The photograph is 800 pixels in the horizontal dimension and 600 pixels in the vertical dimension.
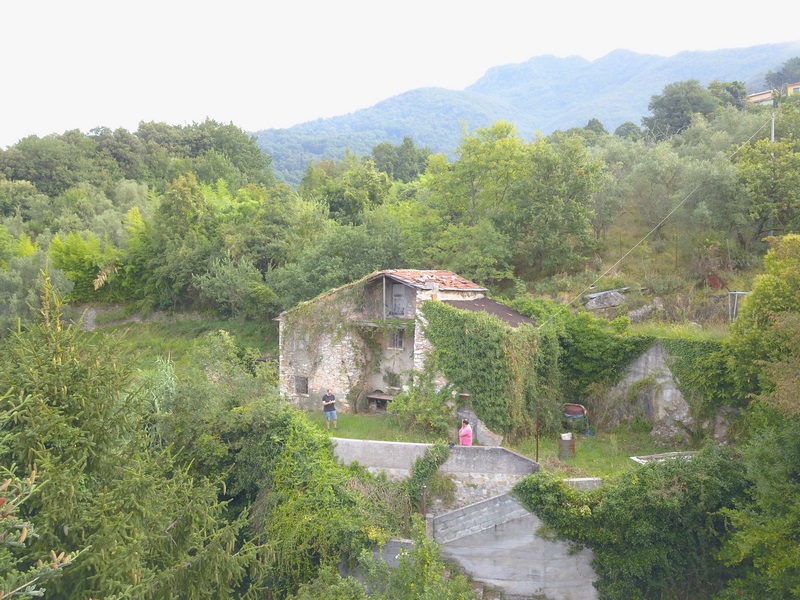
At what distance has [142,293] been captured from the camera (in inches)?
1331

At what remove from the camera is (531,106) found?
178875 millimetres

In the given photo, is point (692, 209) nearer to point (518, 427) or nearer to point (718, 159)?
A: point (718, 159)

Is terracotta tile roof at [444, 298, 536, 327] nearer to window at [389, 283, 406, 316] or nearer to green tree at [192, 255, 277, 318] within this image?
window at [389, 283, 406, 316]

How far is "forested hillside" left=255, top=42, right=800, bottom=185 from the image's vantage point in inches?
5059

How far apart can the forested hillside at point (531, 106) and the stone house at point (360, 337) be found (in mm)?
82857

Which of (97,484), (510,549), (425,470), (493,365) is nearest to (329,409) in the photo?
(425,470)

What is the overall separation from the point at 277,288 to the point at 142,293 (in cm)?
1018

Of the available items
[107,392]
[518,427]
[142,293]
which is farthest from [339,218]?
[107,392]

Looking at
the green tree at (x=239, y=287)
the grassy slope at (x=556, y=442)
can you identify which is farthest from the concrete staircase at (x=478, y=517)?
the green tree at (x=239, y=287)

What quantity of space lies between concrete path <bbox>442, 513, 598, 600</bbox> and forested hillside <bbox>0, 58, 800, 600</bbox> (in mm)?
453

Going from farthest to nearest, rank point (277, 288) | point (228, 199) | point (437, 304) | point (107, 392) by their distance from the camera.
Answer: point (228, 199), point (277, 288), point (437, 304), point (107, 392)

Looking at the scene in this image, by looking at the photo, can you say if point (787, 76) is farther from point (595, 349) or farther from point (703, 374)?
point (703, 374)

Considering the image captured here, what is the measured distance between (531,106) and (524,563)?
17969 centimetres

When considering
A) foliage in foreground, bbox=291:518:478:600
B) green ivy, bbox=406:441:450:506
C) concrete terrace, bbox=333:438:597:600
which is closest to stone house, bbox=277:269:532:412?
green ivy, bbox=406:441:450:506
